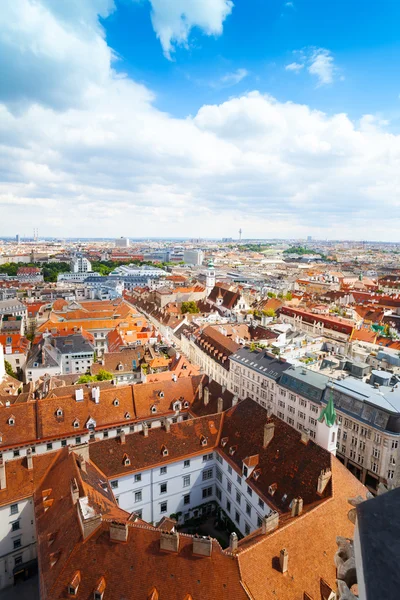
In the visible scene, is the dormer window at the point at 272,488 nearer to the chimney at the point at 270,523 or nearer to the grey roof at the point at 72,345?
the chimney at the point at 270,523

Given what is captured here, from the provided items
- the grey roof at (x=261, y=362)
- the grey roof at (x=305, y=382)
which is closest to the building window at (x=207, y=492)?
the grey roof at (x=305, y=382)

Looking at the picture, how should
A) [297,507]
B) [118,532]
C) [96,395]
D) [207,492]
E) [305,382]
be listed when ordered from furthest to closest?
[305,382] → [96,395] → [207,492] → [297,507] → [118,532]

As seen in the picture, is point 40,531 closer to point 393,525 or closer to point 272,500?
point 272,500

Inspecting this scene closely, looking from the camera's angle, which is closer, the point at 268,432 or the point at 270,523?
the point at 270,523

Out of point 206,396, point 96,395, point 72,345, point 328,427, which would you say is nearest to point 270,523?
point 328,427

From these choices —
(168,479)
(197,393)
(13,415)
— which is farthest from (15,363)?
(168,479)

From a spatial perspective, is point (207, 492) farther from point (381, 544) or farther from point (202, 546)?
point (381, 544)
